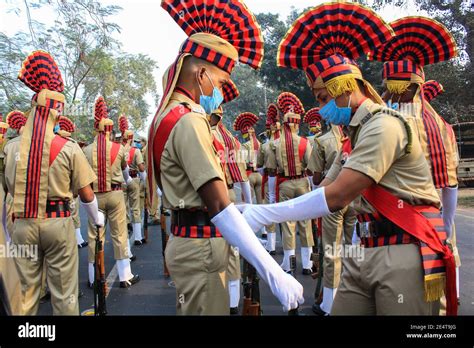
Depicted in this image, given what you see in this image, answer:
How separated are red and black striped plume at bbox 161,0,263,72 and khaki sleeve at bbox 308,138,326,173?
3.03 meters

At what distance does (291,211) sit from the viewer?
2.21 metres

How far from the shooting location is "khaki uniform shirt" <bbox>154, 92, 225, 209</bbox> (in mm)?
2051

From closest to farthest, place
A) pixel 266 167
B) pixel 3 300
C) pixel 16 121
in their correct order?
pixel 3 300, pixel 16 121, pixel 266 167

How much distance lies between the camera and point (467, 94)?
18094mm

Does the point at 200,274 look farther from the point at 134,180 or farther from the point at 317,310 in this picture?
the point at 134,180

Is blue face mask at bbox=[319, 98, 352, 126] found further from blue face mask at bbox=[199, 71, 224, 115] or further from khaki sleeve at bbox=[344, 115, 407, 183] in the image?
blue face mask at bbox=[199, 71, 224, 115]

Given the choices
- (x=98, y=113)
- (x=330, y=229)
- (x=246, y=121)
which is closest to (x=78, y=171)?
(x=330, y=229)

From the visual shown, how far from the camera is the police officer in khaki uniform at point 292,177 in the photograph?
6.58m

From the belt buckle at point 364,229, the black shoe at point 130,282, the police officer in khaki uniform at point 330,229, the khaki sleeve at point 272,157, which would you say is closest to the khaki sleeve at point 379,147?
the belt buckle at point 364,229

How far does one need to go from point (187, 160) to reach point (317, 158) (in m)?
3.72

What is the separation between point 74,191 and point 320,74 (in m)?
2.86

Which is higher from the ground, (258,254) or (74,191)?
(74,191)
